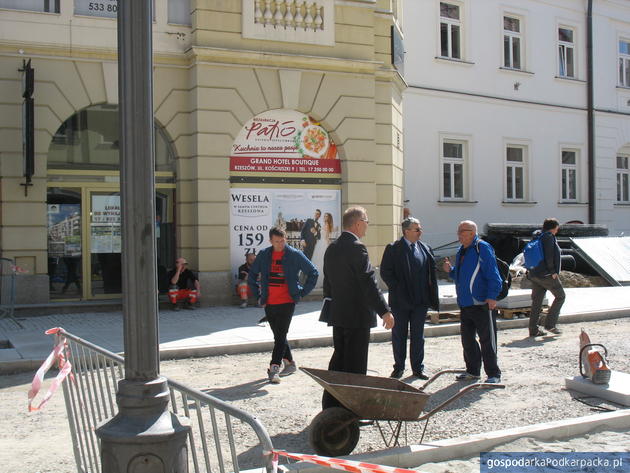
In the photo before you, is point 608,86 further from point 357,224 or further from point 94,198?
point 357,224

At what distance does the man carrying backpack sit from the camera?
1073cm

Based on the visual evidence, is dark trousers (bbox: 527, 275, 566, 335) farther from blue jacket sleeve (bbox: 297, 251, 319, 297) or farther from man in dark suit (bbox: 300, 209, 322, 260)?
man in dark suit (bbox: 300, 209, 322, 260)

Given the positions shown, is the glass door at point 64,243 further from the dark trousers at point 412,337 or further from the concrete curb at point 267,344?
the dark trousers at point 412,337

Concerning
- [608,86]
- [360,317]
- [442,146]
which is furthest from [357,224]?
[608,86]

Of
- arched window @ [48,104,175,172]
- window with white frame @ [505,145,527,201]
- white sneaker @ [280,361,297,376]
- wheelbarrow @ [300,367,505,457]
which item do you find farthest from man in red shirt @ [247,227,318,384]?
window with white frame @ [505,145,527,201]

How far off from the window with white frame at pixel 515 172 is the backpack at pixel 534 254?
12.2 m

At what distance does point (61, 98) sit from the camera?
1369 centimetres

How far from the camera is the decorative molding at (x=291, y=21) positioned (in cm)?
1448

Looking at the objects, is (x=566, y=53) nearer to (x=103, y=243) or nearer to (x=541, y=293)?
(x=541, y=293)

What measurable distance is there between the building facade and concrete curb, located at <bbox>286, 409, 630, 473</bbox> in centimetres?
1468

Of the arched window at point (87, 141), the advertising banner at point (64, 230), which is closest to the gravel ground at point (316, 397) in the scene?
the advertising banner at point (64, 230)

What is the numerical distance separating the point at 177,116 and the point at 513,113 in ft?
40.5

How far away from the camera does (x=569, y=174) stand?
2447 centimetres

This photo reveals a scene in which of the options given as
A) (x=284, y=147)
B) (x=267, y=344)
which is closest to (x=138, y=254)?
(x=267, y=344)
